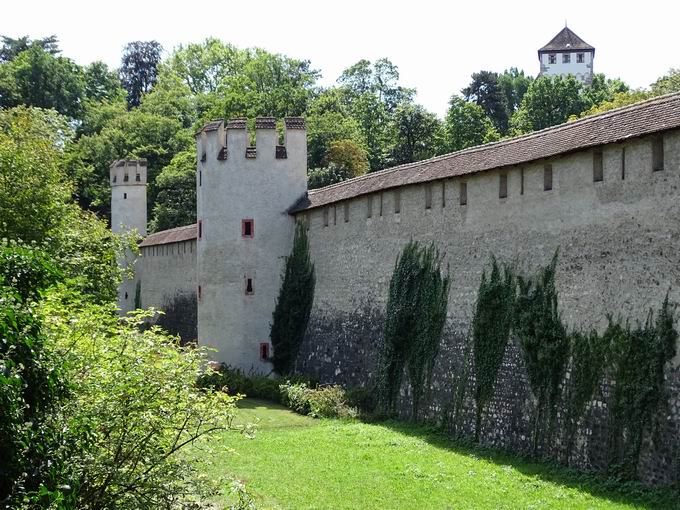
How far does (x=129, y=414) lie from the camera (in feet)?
37.0

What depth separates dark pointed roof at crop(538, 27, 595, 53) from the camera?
9712cm

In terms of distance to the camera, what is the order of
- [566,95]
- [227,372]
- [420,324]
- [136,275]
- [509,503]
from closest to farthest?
1. [509,503]
2. [420,324]
3. [227,372]
4. [136,275]
5. [566,95]

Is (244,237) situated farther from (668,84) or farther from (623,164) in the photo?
(668,84)

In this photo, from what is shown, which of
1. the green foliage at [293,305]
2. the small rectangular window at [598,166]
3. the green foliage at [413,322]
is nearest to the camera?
the small rectangular window at [598,166]

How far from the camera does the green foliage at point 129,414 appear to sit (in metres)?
10.8

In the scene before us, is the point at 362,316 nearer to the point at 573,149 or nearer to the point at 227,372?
the point at 227,372

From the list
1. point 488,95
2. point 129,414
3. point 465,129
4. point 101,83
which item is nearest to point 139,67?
point 101,83

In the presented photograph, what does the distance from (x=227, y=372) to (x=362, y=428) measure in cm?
817

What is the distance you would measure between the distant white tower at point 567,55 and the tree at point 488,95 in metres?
19.5

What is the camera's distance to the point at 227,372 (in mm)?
29000

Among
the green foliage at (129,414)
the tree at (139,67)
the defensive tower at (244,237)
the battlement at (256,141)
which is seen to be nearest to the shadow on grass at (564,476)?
the green foliage at (129,414)

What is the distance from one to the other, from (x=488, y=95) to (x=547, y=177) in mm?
61474

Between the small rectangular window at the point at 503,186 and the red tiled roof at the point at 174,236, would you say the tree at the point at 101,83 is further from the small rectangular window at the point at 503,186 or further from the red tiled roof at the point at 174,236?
the small rectangular window at the point at 503,186

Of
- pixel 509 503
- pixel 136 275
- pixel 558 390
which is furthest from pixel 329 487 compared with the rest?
pixel 136 275
